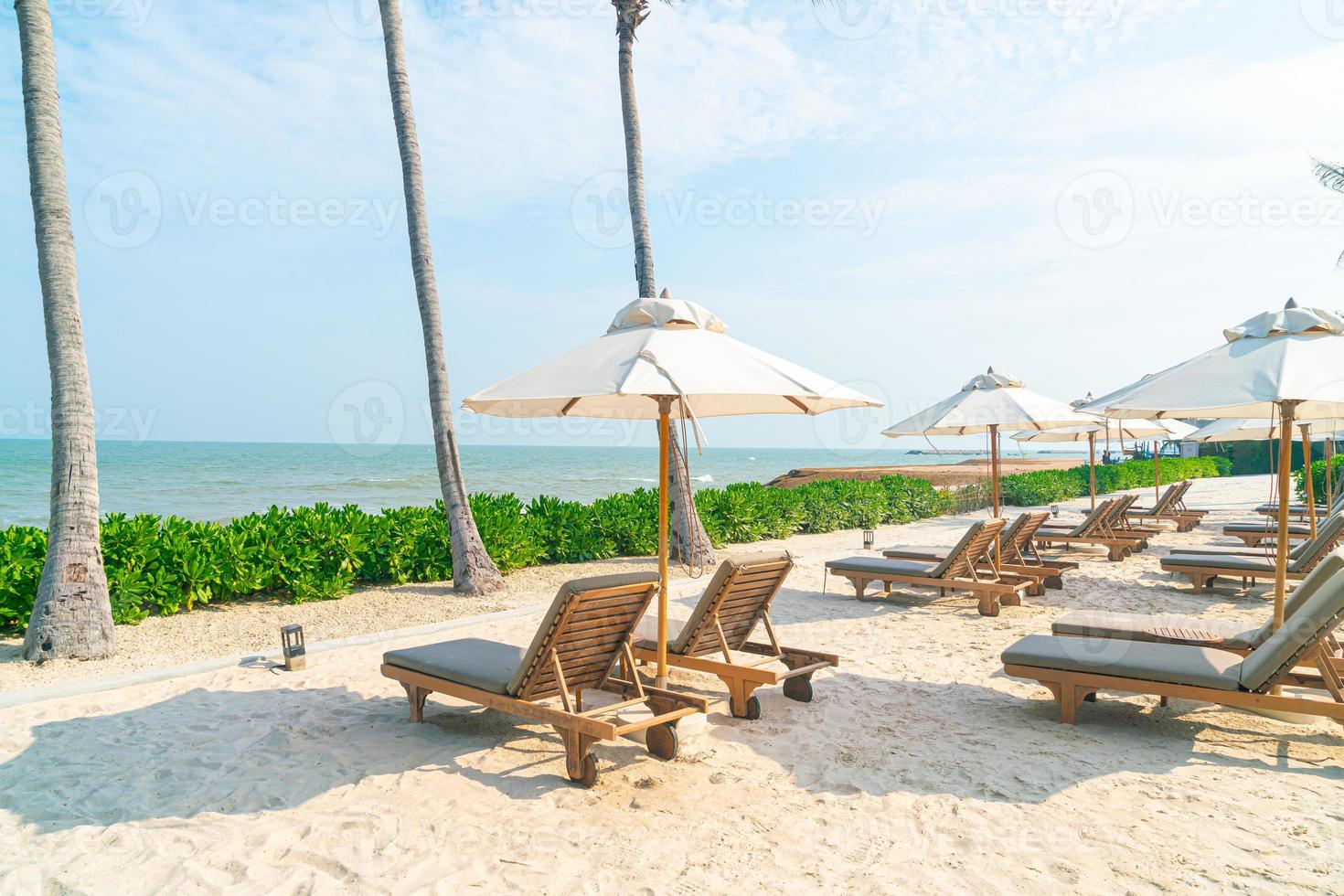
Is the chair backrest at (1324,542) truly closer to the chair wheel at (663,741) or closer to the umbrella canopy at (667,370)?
the umbrella canopy at (667,370)

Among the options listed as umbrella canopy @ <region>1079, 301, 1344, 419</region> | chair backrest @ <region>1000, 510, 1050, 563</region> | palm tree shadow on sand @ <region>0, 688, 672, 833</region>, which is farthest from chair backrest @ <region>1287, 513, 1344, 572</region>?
palm tree shadow on sand @ <region>0, 688, 672, 833</region>

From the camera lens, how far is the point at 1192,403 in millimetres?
5012

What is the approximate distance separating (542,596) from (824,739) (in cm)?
483

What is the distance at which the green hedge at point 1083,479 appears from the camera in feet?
75.5

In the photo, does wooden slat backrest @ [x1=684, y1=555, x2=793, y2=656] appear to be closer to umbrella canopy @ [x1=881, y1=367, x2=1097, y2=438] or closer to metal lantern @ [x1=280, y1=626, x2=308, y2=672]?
metal lantern @ [x1=280, y1=626, x2=308, y2=672]

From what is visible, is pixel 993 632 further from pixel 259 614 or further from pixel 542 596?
pixel 259 614

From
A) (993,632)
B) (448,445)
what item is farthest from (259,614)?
(993,632)

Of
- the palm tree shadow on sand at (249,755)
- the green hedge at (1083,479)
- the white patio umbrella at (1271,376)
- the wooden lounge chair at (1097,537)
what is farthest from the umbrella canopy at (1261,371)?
→ the green hedge at (1083,479)

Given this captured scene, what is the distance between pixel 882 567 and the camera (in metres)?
9.02

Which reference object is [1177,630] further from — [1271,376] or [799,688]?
[799,688]

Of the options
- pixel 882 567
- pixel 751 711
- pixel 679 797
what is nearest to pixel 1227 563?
pixel 882 567

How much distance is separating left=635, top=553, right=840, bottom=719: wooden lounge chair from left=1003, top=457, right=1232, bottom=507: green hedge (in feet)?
Result: 62.5

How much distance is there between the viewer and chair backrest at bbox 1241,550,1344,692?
4078 mm

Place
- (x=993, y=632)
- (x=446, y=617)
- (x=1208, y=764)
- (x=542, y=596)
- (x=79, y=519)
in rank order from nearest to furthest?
(x=1208, y=764)
(x=79, y=519)
(x=993, y=632)
(x=446, y=617)
(x=542, y=596)
